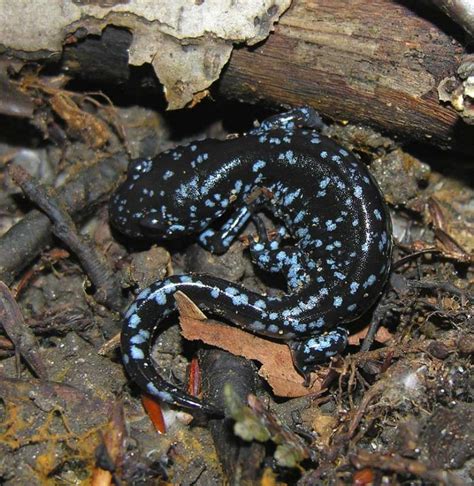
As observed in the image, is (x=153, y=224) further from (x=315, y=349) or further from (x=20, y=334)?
(x=315, y=349)

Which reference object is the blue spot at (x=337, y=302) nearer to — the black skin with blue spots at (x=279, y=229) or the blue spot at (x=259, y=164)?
the black skin with blue spots at (x=279, y=229)

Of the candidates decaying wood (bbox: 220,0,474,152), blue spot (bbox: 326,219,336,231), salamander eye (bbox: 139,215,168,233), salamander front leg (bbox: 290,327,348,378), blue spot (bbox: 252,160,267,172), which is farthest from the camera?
blue spot (bbox: 252,160,267,172)

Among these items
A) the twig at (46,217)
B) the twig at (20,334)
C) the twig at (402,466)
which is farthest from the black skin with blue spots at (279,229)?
the twig at (402,466)

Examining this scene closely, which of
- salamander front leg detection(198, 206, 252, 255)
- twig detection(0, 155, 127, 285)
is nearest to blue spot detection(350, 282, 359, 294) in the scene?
salamander front leg detection(198, 206, 252, 255)

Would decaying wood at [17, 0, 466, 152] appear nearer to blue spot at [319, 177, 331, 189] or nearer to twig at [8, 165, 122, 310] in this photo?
blue spot at [319, 177, 331, 189]

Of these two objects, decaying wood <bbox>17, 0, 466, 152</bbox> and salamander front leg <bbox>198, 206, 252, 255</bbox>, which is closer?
decaying wood <bbox>17, 0, 466, 152</bbox>

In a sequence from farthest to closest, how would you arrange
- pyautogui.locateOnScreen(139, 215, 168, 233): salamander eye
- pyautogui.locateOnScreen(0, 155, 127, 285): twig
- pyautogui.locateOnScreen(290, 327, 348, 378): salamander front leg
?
pyautogui.locateOnScreen(139, 215, 168, 233): salamander eye < pyautogui.locateOnScreen(0, 155, 127, 285): twig < pyautogui.locateOnScreen(290, 327, 348, 378): salamander front leg

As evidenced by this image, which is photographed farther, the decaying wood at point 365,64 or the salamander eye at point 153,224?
the salamander eye at point 153,224

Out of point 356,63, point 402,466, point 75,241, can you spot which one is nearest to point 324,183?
point 356,63

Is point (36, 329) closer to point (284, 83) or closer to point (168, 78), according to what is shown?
point (168, 78)
